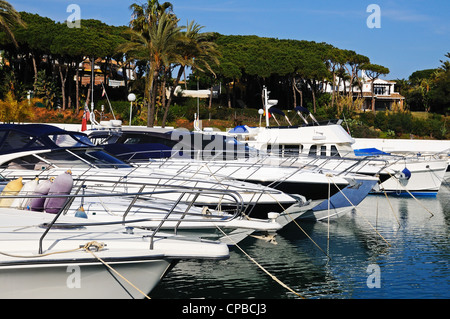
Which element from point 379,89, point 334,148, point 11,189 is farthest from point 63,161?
point 379,89

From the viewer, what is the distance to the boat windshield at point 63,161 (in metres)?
12.4

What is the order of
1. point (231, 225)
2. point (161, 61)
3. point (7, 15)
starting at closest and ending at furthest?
point (231, 225)
point (7, 15)
point (161, 61)

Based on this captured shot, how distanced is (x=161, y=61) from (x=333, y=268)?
21.6m

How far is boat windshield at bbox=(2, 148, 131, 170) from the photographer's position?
12445mm

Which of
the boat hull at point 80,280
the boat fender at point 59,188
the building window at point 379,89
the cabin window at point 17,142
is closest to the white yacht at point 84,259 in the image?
the boat hull at point 80,280

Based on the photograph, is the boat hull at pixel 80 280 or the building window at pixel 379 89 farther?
the building window at pixel 379 89

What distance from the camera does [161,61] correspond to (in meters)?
30.7

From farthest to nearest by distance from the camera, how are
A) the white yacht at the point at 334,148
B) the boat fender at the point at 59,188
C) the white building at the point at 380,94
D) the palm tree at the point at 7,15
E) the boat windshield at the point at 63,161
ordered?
the white building at the point at 380,94, the palm tree at the point at 7,15, the white yacht at the point at 334,148, the boat windshield at the point at 63,161, the boat fender at the point at 59,188

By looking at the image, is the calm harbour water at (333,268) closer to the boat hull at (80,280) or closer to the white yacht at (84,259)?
the boat hull at (80,280)

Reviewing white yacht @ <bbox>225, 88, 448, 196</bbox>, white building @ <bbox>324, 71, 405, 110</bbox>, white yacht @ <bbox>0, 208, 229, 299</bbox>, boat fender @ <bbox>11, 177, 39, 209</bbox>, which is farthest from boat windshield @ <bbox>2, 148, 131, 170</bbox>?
white building @ <bbox>324, 71, 405, 110</bbox>

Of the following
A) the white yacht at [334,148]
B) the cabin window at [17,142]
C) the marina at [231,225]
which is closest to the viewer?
the marina at [231,225]

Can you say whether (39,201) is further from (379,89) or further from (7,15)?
(379,89)

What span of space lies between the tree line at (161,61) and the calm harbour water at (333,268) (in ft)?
57.6
